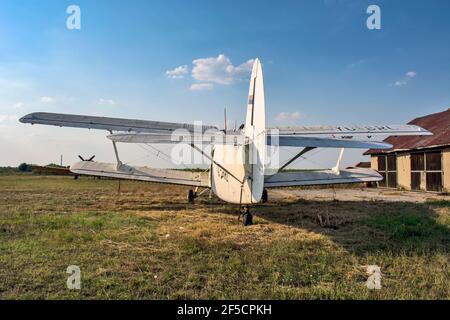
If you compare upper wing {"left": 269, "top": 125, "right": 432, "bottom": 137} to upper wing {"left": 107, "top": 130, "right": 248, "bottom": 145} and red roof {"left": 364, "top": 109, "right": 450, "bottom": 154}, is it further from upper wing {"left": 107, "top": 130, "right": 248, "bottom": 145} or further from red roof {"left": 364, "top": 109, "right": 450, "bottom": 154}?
red roof {"left": 364, "top": 109, "right": 450, "bottom": 154}

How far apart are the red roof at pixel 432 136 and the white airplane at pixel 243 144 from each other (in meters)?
8.04

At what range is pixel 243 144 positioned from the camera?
7.98 metres

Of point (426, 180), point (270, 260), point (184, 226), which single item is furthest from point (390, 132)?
point (426, 180)

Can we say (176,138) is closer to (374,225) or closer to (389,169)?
(374,225)

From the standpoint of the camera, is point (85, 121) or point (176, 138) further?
point (85, 121)

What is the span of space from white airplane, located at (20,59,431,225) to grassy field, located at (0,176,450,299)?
1312mm

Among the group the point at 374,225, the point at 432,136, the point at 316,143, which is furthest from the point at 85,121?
the point at 432,136

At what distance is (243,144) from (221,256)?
121 inches

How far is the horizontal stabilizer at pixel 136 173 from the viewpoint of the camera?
12.9 m

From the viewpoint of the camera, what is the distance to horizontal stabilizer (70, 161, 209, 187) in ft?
42.4

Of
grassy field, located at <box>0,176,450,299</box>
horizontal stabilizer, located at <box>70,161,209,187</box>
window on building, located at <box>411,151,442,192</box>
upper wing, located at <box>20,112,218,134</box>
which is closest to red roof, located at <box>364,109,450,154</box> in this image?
window on building, located at <box>411,151,442,192</box>

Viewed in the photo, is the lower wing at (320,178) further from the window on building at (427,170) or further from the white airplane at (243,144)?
the window on building at (427,170)
